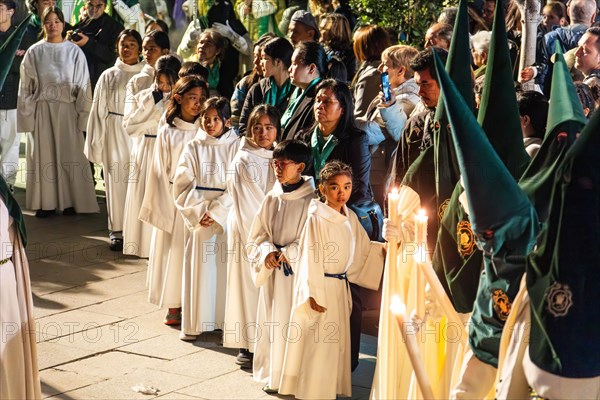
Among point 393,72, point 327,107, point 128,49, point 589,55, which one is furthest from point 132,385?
point 128,49

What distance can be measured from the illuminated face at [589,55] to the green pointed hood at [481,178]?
376 centimetres

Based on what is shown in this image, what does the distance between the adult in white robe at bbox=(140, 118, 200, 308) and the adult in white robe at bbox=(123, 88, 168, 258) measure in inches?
39.0

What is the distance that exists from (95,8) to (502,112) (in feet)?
27.0

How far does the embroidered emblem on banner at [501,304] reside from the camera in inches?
206

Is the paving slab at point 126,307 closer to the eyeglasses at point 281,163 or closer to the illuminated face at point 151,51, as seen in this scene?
→ the eyeglasses at point 281,163

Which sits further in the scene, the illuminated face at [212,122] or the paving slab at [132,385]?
the illuminated face at [212,122]

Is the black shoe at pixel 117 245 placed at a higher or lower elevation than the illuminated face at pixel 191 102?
lower

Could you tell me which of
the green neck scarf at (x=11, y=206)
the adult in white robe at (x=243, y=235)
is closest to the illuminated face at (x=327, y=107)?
the adult in white robe at (x=243, y=235)

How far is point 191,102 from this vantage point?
360 inches

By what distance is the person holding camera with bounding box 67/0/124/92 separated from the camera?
13.3 metres

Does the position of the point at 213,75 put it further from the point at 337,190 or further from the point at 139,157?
the point at 337,190

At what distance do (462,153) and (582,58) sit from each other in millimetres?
3940

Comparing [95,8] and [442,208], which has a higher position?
[95,8]

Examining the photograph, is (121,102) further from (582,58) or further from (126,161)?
(582,58)
